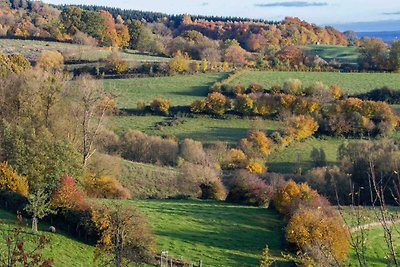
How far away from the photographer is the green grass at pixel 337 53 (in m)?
92.5

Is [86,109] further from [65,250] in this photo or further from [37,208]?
[65,250]

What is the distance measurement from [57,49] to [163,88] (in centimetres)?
2726

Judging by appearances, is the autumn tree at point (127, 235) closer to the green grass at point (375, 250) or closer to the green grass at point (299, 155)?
the green grass at point (375, 250)

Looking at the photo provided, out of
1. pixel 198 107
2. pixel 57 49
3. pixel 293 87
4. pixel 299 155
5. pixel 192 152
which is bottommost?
pixel 299 155

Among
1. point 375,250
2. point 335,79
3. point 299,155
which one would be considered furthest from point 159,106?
point 375,250

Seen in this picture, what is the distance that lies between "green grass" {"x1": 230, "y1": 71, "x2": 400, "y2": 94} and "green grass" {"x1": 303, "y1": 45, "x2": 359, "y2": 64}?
14.8m

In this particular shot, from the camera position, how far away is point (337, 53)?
10044 centimetres

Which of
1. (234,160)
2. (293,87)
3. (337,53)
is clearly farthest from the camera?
(337,53)

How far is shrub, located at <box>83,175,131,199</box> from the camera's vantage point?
104 ft

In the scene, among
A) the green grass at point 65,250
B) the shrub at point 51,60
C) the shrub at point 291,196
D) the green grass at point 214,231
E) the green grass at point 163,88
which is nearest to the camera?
the green grass at point 65,250

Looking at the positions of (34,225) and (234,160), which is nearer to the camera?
(34,225)

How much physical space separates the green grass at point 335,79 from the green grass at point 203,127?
12.1 metres

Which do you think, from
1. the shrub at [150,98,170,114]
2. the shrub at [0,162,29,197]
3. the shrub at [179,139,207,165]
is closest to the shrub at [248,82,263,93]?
the shrub at [150,98,170,114]

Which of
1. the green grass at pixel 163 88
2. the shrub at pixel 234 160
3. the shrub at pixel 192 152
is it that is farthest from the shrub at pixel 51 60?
the shrub at pixel 234 160
